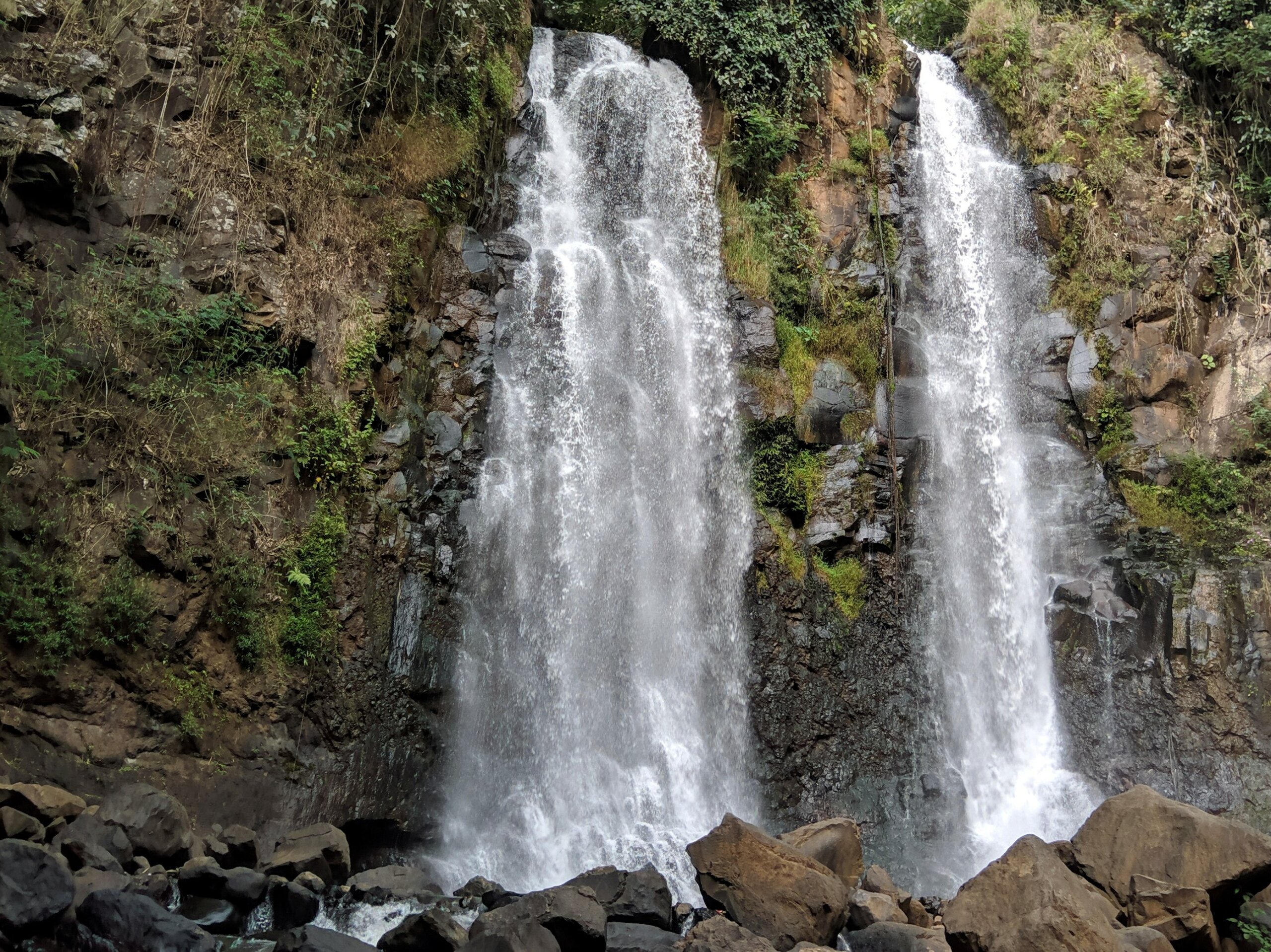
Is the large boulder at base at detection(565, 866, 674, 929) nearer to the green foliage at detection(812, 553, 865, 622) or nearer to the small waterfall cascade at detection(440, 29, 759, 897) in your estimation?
the small waterfall cascade at detection(440, 29, 759, 897)

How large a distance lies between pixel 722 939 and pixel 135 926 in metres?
3.59

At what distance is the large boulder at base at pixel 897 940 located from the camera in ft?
22.0

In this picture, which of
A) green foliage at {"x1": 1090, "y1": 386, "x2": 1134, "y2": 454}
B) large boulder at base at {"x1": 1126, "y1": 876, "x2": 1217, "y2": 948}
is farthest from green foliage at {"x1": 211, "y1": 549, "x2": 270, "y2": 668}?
green foliage at {"x1": 1090, "y1": 386, "x2": 1134, "y2": 454}

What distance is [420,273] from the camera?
37.6ft

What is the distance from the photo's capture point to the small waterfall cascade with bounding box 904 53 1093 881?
11.0m

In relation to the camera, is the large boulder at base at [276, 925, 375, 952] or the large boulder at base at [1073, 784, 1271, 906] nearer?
the large boulder at base at [276, 925, 375, 952]

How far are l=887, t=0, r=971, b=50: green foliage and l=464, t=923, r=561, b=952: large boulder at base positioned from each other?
1819cm

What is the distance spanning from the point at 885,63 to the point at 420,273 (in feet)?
30.4

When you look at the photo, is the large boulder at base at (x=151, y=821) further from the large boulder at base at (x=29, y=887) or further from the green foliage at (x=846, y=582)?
the green foliage at (x=846, y=582)

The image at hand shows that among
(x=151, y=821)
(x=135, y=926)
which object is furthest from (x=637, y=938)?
(x=151, y=821)

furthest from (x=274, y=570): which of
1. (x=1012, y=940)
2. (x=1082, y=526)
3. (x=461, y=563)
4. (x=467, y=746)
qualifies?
(x=1082, y=526)

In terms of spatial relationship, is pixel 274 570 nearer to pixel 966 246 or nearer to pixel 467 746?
pixel 467 746

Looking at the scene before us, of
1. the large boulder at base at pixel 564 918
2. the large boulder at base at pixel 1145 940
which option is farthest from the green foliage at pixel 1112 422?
the large boulder at base at pixel 564 918

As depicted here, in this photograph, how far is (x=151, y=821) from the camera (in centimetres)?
700
